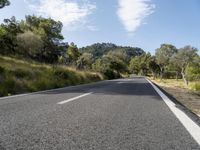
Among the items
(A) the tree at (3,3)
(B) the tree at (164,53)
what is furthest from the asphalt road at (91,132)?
A: (B) the tree at (164,53)

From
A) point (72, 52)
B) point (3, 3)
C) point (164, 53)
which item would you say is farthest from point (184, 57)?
point (3, 3)

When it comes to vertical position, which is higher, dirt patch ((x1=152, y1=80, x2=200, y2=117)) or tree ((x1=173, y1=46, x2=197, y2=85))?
tree ((x1=173, y1=46, x2=197, y2=85))

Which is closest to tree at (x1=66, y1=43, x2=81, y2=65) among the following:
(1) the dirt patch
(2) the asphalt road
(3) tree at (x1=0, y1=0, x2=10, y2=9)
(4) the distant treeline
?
(4) the distant treeline

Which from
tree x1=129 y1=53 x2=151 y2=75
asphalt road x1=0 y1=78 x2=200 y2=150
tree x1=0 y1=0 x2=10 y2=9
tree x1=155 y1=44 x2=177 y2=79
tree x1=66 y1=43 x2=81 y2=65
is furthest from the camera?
tree x1=129 y1=53 x2=151 y2=75

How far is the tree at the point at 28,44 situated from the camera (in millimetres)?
50812

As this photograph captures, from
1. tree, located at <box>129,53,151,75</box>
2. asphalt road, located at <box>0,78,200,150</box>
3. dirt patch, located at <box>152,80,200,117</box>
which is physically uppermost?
tree, located at <box>129,53,151,75</box>

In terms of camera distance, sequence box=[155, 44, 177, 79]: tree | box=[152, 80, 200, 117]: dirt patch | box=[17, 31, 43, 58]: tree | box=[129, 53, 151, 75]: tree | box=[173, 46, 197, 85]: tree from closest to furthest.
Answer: box=[152, 80, 200, 117]: dirt patch
box=[17, 31, 43, 58]: tree
box=[173, 46, 197, 85]: tree
box=[155, 44, 177, 79]: tree
box=[129, 53, 151, 75]: tree

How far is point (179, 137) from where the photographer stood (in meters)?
4.63

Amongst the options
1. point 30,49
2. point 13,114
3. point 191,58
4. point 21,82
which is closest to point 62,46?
point 30,49

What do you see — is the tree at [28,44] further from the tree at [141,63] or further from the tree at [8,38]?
the tree at [141,63]

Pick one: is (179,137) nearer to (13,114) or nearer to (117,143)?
(117,143)

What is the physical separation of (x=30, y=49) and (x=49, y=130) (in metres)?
49.5

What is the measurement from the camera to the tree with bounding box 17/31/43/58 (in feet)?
167

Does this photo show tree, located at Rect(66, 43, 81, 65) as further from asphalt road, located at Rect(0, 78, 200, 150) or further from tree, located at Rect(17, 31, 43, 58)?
asphalt road, located at Rect(0, 78, 200, 150)
